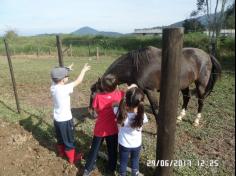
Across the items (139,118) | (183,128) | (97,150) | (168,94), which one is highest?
(168,94)

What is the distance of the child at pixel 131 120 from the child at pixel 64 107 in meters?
0.76

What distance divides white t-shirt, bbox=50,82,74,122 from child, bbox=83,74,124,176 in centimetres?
45

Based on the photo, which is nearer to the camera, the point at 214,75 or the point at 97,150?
the point at 97,150

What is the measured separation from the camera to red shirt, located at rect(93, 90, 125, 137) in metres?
3.32

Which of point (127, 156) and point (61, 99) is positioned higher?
point (61, 99)

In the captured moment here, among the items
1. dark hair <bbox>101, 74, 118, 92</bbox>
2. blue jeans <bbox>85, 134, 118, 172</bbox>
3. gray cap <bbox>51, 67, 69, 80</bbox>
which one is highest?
gray cap <bbox>51, 67, 69, 80</bbox>

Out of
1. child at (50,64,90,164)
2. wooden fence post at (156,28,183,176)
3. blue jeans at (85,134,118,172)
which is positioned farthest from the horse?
wooden fence post at (156,28,183,176)

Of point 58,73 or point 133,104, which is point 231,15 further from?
point 58,73

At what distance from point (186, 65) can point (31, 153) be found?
3.14 metres

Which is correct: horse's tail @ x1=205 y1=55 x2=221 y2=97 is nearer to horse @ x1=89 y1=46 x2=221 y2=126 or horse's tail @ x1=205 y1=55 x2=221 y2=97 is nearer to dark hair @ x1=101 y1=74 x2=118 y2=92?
horse @ x1=89 y1=46 x2=221 y2=126

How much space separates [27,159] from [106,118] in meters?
1.41

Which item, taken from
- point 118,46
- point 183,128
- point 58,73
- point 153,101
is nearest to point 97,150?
point 58,73

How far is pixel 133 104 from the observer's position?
2.99 meters

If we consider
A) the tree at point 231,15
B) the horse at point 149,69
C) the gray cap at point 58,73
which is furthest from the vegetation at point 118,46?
the gray cap at point 58,73
